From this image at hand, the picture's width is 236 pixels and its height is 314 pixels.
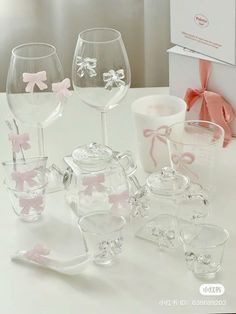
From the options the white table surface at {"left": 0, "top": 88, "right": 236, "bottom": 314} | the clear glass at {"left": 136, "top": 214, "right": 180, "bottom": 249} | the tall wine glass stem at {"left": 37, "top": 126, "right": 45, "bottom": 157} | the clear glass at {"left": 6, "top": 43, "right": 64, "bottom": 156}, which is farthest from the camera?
the tall wine glass stem at {"left": 37, "top": 126, "right": 45, "bottom": 157}

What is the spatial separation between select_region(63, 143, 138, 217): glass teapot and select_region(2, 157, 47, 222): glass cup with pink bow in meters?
0.06

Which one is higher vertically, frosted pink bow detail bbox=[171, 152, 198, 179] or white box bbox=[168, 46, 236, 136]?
white box bbox=[168, 46, 236, 136]

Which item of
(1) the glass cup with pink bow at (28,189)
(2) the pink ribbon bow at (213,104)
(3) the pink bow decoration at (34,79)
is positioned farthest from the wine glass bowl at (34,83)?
(2) the pink ribbon bow at (213,104)

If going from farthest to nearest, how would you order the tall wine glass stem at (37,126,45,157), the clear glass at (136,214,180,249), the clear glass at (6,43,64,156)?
the tall wine glass stem at (37,126,45,157)
the clear glass at (6,43,64,156)
the clear glass at (136,214,180,249)

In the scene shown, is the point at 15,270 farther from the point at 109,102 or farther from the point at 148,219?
the point at 109,102

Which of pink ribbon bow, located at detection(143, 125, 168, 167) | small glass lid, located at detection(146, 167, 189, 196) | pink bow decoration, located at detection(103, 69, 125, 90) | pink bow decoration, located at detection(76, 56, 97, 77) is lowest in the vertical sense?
small glass lid, located at detection(146, 167, 189, 196)

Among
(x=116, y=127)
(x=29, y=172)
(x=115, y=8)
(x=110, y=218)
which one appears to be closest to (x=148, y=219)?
(x=110, y=218)

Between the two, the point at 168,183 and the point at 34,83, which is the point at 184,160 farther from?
the point at 34,83

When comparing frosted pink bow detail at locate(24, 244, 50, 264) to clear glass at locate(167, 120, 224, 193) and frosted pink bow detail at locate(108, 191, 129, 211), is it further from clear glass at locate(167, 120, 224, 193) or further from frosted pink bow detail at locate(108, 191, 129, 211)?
clear glass at locate(167, 120, 224, 193)

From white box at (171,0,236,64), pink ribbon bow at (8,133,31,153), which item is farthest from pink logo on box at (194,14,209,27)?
pink ribbon bow at (8,133,31,153)

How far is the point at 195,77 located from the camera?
151 centimetres

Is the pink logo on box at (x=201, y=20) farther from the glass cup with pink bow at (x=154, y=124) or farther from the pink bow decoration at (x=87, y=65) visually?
the pink bow decoration at (x=87, y=65)

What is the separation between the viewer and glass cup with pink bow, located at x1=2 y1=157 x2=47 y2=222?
4.00 ft

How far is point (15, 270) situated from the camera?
43.8 inches
